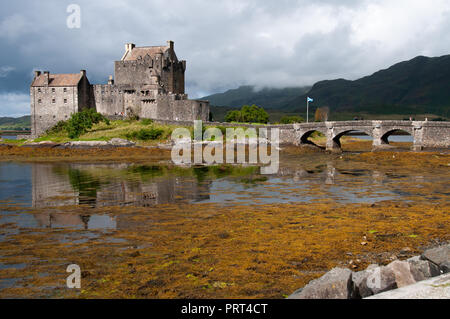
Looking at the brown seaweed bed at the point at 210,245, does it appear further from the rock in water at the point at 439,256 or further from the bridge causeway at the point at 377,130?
the bridge causeway at the point at 377,130

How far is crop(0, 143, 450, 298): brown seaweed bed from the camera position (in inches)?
384

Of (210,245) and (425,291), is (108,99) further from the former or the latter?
(425,291)

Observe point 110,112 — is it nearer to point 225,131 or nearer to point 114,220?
point 225,131

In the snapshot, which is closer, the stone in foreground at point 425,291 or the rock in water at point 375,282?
the stone in foreground at point 425,291

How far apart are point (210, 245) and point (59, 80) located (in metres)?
73.2

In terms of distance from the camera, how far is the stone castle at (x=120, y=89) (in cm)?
7144

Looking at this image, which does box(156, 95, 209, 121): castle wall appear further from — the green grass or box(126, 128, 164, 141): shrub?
box(126, 128, 164, 141): shrub

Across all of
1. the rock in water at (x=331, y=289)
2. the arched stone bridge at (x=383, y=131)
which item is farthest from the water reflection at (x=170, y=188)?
the arched stone bridge at (x=383, y=131)

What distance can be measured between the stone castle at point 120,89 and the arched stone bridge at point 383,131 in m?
18.4

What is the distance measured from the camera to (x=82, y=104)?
7575 centimetres

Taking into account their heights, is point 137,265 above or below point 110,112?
below
